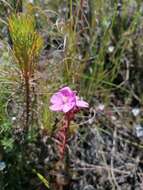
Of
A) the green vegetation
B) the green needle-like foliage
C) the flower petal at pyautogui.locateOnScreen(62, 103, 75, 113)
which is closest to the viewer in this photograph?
Answer: the green needle-like foliage

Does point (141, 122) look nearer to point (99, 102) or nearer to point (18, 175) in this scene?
point (99, 102)

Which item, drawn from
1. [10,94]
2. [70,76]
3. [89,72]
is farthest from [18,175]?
[89,72]

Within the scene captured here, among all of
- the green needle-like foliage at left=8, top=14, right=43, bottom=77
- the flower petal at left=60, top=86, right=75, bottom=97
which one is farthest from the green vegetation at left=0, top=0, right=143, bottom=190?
the flower petal at left=60, top=86, right=75, bottom=97

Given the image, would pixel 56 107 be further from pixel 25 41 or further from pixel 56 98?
pixel 25 41

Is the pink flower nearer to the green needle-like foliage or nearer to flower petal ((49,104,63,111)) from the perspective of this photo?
flower petal ((49,104,63,111))

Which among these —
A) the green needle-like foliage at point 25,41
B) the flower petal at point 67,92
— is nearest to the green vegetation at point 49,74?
the green needle-like foliage at point 25,41

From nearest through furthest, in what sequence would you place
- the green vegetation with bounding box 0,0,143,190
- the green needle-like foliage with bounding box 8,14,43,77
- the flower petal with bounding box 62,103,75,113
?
the green needle-like foliage with bounding box 8,14,43,77, the flower petal with bounding box 62,103,75,113, the green vegetation with bounding box 0,0,143,190
